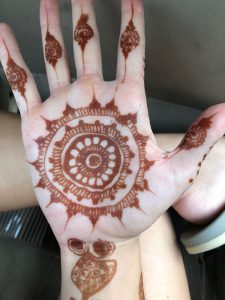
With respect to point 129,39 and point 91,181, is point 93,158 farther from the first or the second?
point 129,39

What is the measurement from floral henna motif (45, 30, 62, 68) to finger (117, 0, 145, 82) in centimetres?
11

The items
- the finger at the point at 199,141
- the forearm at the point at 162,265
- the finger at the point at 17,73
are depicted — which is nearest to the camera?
the finger at the point at 199,141

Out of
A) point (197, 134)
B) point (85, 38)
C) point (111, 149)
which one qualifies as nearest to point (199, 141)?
point (197, 134)

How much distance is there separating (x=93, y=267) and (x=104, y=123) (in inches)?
9.7

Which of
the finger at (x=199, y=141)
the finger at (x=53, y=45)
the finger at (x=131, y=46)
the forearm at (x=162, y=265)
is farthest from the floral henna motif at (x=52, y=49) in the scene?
the forearm at (x=162, y=265)

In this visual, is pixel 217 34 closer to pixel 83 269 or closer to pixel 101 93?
pixel 101 93

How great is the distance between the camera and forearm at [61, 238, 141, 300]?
1.97 ft

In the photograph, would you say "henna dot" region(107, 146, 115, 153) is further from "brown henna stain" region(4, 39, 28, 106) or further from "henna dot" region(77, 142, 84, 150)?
"brown henna stain" region(4, 39, 28, 106)

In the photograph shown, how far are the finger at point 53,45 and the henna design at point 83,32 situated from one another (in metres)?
0.03

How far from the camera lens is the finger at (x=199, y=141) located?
0.50 m

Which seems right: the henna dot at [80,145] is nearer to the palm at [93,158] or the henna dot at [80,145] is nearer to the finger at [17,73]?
the palm at [93,158]

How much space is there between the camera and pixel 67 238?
0.60 meters

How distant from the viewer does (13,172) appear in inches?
27.7

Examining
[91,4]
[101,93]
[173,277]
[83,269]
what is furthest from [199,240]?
[91,4]
